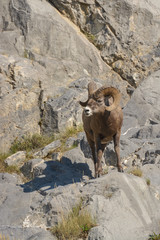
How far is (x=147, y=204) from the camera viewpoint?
25.1ft

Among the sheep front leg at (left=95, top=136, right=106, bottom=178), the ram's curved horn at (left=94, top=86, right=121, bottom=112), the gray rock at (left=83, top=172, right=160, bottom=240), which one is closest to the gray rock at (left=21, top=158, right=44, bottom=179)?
the sheep front leg at (left=95, top=136, right=106, bottom=178)

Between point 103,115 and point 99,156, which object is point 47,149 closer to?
point 99,156

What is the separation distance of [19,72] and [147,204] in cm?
903

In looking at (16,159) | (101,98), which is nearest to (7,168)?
(16,159)

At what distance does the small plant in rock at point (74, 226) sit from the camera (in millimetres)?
6609

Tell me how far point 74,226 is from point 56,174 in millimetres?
3597

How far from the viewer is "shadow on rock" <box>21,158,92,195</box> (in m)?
A: 9.41

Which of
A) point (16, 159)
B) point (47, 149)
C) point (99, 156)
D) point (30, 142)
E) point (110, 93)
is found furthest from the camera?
point (30, 142)

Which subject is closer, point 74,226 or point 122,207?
point 74,226

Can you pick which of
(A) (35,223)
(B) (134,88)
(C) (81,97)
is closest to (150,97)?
(B) (134,88)

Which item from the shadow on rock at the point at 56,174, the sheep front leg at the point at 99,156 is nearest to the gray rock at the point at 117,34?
the shadow on rock at the point at 56,174

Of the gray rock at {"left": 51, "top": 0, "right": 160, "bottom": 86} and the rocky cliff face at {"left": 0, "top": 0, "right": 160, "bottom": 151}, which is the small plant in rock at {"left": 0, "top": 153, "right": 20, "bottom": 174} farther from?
the gray rock at {"left": 51, "top": 0, "right": 160, "bottom": 86}

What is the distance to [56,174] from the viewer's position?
33.5 ft

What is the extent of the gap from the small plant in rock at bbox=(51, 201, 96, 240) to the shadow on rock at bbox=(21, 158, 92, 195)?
2165 mm
